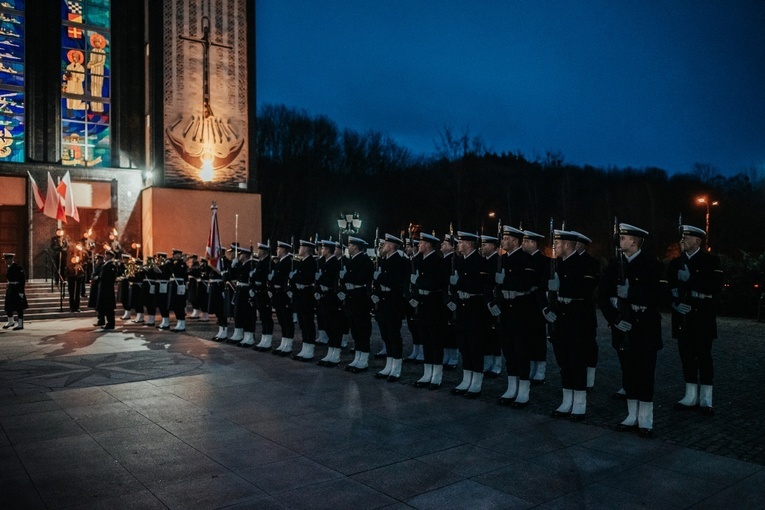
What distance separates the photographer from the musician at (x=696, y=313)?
7.28 metres

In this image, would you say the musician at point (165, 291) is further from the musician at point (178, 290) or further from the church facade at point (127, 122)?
the church facade at point (127, 122)

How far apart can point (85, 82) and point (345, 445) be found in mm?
28018

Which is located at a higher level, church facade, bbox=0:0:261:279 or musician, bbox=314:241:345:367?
church facade, bbox=0:0:261:279

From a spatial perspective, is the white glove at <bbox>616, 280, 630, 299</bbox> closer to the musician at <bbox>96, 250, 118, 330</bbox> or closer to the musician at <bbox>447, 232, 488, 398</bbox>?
the musician at <bbox>447, 232, 488, 398</bbox>

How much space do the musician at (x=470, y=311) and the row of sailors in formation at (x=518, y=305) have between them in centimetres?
1

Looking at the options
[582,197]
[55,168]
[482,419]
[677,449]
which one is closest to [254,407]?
[482,419]

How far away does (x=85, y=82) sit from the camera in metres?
28.5

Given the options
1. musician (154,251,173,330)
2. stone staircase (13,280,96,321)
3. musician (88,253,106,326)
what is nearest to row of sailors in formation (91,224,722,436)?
musician (154,251,173,330)

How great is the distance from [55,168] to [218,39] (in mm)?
9402

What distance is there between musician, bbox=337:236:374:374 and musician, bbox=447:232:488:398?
2.06 meters

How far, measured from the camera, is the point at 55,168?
27156 millimetres

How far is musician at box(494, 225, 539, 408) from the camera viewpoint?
24.8 ft

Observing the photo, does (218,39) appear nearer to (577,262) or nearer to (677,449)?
(577,262)

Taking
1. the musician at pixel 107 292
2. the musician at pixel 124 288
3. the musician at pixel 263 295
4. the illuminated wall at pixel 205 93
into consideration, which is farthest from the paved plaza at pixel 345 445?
the illuminated wall at pixel 205 93
